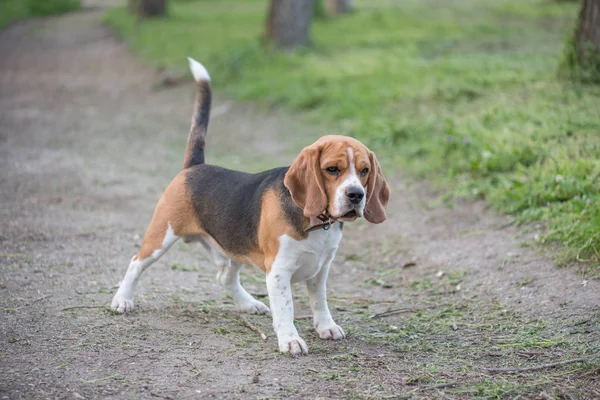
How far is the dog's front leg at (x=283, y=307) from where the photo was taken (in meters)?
4.70

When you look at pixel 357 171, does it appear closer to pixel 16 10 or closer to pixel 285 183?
pixel 285 183

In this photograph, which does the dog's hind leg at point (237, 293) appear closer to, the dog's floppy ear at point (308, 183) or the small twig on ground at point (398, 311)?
the small twig on ground at point (398, 311)

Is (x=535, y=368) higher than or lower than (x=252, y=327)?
higher

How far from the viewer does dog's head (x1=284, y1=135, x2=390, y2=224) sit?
4340 millimetres

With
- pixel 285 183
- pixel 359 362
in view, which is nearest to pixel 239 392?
pixel 359 362

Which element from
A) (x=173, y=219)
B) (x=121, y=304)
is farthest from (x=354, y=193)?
(x=121, y=304)

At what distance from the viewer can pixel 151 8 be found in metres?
26.7

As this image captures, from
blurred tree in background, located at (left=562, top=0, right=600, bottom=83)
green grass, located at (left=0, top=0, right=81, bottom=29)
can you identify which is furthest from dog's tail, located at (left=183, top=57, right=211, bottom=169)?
green grass, located at (left=0, top=0, right=81, bottom=29)

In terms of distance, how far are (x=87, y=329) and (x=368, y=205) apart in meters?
2.07

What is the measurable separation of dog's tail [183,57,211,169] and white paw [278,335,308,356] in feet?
5.31

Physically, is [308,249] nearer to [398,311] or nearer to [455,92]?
[398,311]

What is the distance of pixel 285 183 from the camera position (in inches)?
178

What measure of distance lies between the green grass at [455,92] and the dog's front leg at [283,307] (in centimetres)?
243

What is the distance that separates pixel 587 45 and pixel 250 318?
6.34 m
